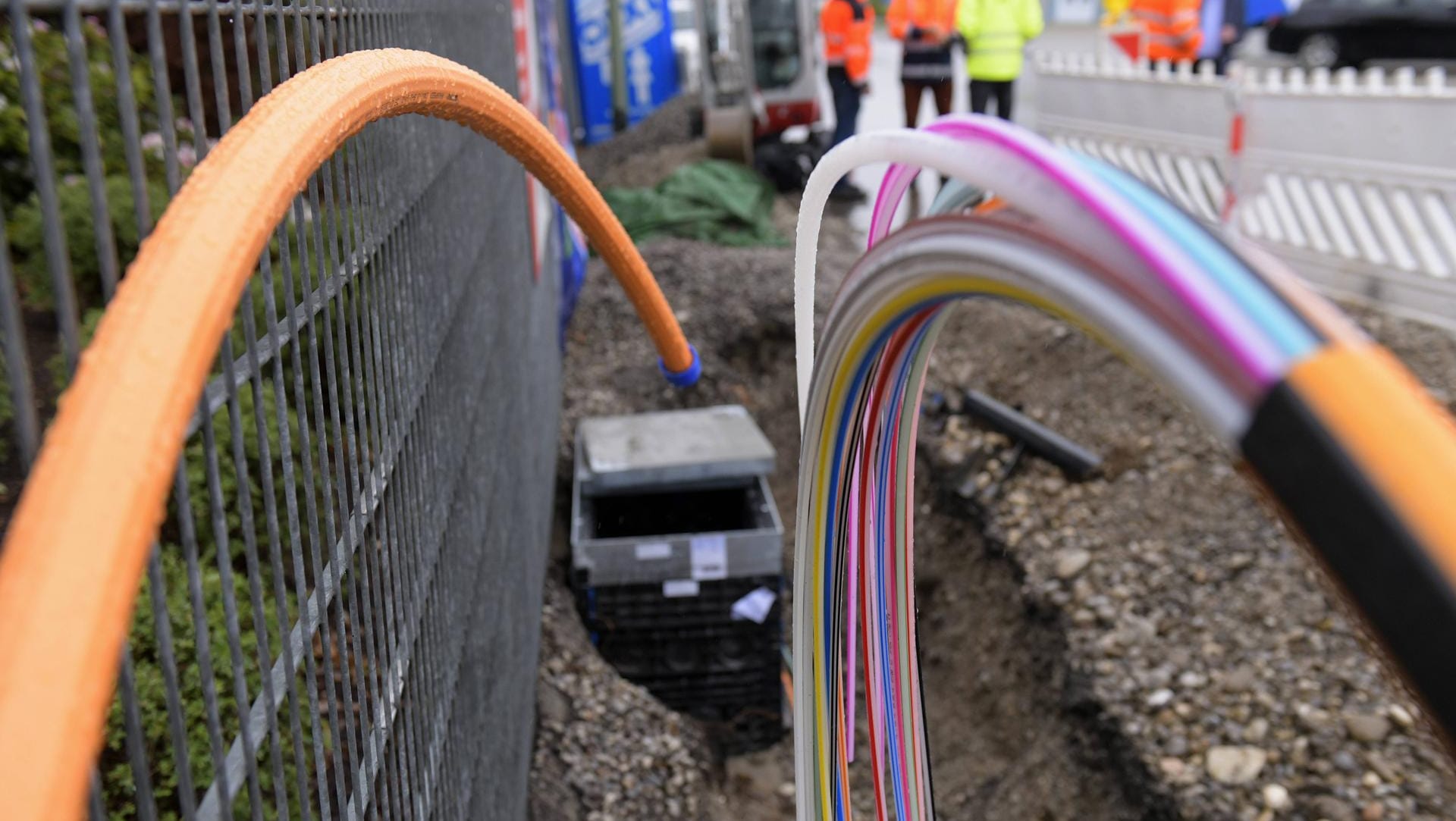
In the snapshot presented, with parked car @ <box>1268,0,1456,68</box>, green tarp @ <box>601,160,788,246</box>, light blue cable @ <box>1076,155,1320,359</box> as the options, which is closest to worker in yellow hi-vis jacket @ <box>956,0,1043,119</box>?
green tarp @ <box>601,160,788,246</box>

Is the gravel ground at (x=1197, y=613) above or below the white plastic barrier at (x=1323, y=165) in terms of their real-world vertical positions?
below

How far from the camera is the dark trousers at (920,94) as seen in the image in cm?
1020

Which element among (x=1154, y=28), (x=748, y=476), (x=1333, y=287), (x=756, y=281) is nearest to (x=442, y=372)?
(x=748, y=476)

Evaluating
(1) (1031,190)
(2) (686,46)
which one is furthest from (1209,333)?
(2) (686,46)

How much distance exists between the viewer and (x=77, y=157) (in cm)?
304

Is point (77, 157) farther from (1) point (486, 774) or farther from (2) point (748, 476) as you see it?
(2) point (748, 476)

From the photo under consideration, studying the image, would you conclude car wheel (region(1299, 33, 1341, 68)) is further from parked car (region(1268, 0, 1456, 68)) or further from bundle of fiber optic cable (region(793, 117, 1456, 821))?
bundle of fiber optic cable (region(793, 117, 1456, 821))

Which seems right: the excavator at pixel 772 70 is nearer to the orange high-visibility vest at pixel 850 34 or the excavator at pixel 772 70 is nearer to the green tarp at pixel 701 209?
the orange high-visibility vest at pixel 850 34

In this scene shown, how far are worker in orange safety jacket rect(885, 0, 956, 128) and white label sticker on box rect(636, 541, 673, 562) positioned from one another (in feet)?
20.6

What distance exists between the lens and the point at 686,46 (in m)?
20.3

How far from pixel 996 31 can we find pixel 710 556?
6171 millimetres

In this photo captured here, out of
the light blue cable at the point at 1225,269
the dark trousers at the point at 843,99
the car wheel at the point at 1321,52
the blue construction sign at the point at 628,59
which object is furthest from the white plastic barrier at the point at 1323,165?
the car wheel at the point at 1321,52

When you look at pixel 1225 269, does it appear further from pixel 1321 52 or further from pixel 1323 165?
pixel 1321 52

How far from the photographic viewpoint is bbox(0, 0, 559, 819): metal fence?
35.4 inches
